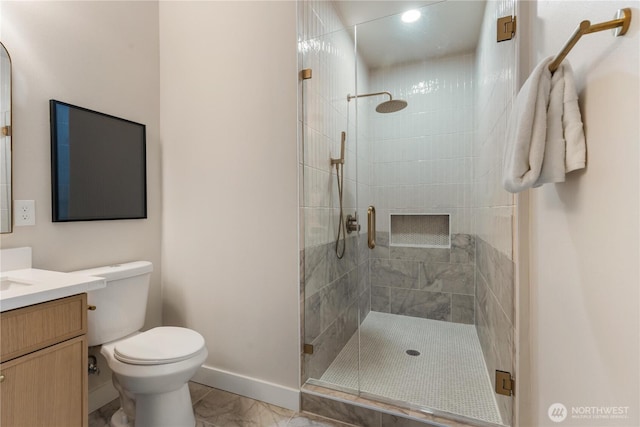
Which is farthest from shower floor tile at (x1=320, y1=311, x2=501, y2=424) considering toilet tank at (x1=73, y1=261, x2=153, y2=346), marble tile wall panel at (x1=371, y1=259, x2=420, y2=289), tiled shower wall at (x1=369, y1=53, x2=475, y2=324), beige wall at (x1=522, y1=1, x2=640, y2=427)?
toilet tank at (x1=73, y1=261, x2=153, y2=346)

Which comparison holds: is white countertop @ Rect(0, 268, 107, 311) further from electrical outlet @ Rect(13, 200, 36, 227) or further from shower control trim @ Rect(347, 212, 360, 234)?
shower control trim @ Rect(347, 212, 360, 234)

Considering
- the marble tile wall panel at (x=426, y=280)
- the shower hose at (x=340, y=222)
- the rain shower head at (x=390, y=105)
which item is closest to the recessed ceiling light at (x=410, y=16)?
the rain shower head at (x=390, y=105)

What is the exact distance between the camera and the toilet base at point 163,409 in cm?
136

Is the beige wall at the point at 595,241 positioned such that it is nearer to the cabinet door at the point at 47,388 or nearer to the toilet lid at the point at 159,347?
the toilet lid at the point at 159,347

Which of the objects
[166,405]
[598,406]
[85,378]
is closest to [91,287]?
[85,378]

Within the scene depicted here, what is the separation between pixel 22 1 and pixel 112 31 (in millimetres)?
402

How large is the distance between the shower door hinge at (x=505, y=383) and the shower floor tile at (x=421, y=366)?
0.19m

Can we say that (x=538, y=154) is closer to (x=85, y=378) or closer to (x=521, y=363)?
(x=521, y=363)

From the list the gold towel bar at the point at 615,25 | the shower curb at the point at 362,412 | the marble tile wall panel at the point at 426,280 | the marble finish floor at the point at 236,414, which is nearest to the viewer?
Result: the gold towel bar at the point at 615,25

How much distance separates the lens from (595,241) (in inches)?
29.8

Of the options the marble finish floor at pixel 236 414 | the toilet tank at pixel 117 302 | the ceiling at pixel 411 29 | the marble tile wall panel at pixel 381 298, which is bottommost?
the marble finish floor at pixel 236 414

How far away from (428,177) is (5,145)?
260 cm

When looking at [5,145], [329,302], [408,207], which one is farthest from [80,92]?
[408,207]

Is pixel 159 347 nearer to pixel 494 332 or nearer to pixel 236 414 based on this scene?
pixel 236 414
